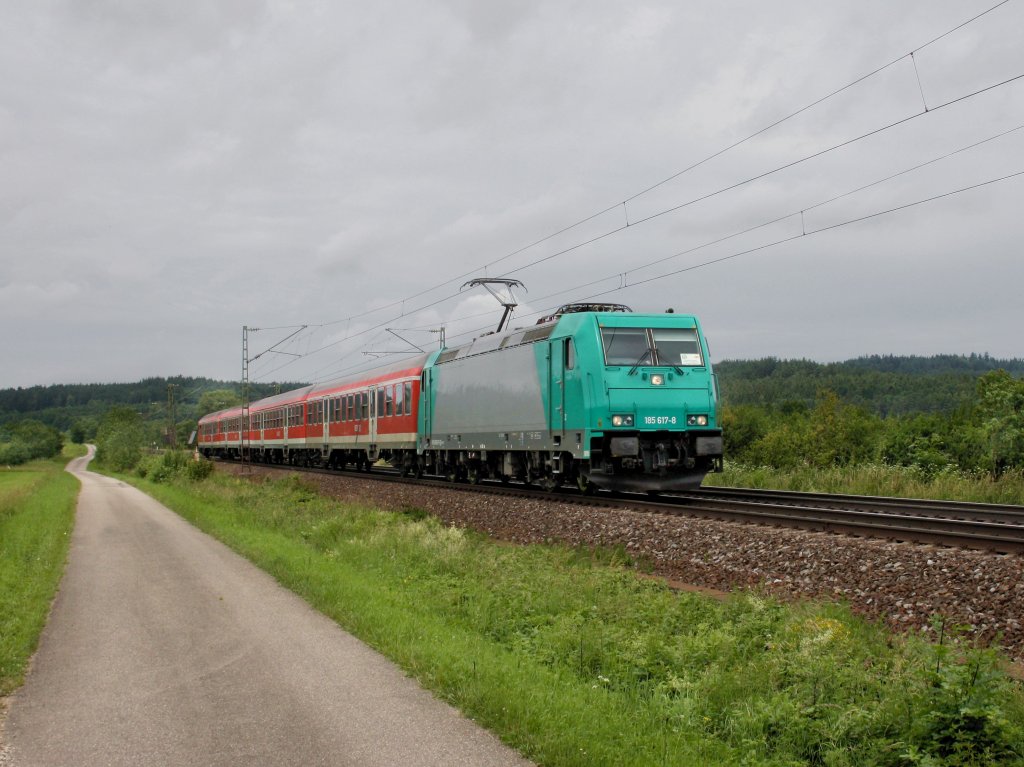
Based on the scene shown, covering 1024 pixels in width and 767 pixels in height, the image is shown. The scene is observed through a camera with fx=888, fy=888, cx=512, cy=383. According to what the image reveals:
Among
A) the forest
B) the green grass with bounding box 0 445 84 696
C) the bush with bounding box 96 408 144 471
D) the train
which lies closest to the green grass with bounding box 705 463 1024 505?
the forest

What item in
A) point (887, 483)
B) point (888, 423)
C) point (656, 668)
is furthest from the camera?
→ point (888, 423)

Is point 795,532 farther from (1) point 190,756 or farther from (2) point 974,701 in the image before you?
(1) point 190,756

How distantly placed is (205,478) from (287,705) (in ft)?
117

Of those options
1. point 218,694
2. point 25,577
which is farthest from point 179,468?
point 218,694

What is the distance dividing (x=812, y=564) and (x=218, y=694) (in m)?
6.78

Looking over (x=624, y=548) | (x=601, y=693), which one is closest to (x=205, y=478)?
(x=624, y=548)

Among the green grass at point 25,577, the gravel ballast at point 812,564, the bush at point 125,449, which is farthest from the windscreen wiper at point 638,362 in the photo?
the bush at point 125,449

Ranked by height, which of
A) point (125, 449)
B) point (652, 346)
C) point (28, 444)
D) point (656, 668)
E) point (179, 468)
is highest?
point (28, 444)

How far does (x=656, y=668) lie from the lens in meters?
7.62

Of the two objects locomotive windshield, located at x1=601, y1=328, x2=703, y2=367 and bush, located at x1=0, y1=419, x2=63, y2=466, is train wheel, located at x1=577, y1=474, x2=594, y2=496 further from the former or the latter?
bush, located at x1=0, y1=419, x2=63, y2=466

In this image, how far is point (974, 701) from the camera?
5.50 metres

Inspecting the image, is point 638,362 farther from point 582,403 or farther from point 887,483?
point 887,483

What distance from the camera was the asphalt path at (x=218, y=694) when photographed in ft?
18.2

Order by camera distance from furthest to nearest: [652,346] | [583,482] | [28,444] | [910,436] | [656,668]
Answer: [28,444] → [910,436] → [583,482] → [652,346] → [656,668]
